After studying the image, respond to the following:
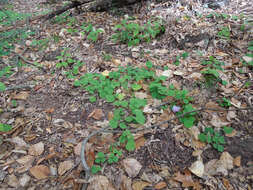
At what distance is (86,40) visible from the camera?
350 centimetres

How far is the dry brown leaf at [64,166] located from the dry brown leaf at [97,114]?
1.88 feet

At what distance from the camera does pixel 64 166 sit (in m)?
1.71

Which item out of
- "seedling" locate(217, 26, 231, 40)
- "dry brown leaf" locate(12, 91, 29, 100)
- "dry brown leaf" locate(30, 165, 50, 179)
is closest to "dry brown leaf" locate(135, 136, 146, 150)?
"dry brown leaf" locate(30, 165, 50, 179)

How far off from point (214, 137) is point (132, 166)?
0.84 m

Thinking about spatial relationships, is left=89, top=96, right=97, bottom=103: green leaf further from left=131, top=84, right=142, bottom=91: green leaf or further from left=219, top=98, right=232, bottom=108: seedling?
left=219, top=98, right=232, bottom=108: seedling

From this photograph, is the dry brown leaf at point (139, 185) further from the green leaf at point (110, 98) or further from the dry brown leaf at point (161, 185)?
the green leaf at point (110, 98)

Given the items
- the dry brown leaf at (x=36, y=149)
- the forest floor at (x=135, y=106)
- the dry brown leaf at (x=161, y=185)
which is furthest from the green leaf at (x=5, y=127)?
the dry brown leaf at (x=161, y=185)

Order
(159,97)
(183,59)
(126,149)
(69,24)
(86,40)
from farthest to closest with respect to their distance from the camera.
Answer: (69,24), (86,40), (183,59), (159,97), (126,149)

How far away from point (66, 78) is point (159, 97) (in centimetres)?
145

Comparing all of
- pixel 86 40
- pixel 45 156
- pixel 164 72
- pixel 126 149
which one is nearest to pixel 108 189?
pixel 126 149

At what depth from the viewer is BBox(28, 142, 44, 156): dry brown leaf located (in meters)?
1.84

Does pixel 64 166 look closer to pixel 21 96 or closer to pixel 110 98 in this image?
pixel 110 98

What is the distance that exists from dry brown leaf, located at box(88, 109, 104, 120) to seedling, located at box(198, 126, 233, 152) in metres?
1.11

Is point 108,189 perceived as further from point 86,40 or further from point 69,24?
point 69,24
